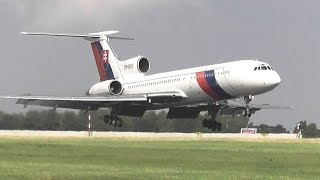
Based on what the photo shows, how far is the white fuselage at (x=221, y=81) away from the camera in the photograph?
51875mm

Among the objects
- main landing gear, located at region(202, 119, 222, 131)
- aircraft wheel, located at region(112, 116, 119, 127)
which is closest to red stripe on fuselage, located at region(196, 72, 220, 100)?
main landing gear, located at region(202, 119, 222, 131)

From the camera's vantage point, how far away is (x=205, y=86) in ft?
178

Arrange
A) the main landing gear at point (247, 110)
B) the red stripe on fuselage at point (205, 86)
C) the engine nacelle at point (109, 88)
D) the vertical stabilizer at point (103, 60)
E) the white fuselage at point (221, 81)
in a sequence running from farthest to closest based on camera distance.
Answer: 1. the vertical stabilizer at point (103, 60)
2. the engine nacelle at point (109, 88)
3. the red stripe on fuselage at point (205, 86)
4. the white fuselage at point (221, 81)
5. the main landing gear at point (247, 110)

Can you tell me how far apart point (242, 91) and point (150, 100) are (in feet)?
32.5

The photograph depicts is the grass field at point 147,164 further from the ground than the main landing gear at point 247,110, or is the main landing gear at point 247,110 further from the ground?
the main landing gear at point 247,110

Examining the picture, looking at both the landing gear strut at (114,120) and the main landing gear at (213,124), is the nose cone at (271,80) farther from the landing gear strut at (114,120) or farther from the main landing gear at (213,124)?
the landing gear strut at (114,120)

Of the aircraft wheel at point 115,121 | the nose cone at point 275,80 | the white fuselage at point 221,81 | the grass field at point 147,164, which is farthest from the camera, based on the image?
the aircraft wheel at point 115,121

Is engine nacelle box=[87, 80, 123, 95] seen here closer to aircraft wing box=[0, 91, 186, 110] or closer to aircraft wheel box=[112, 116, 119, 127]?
aircraft wing box=[0, 91, 186, 110]

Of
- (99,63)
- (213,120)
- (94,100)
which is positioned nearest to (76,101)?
(94,100)

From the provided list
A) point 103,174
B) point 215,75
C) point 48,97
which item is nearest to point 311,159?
point 103,174

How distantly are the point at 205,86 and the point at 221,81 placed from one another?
161 centimetres

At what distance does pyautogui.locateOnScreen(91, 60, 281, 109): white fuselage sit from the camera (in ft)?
170

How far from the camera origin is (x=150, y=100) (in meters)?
59.7

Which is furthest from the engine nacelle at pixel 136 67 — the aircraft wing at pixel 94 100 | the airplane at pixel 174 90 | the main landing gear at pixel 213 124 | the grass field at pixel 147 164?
the grass field at pixel 147 164
